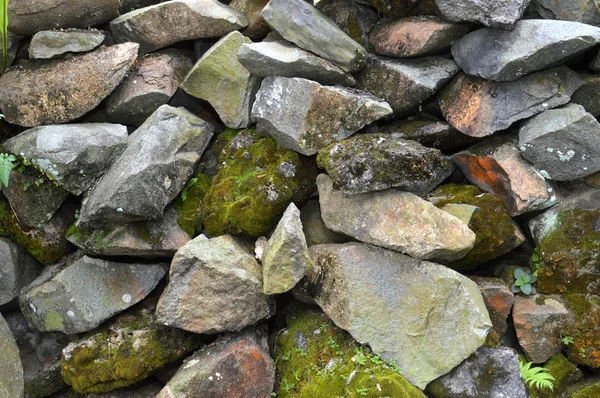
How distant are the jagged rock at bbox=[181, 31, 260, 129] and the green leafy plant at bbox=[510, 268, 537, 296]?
2.88 metres

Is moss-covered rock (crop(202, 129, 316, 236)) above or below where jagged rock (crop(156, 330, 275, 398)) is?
above

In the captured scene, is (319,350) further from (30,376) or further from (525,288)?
(30,376)

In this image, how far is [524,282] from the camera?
4.75 m

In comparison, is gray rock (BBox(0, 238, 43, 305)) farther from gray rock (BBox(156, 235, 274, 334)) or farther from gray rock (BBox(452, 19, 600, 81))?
gray rock (BBox(452, 19, 600, 81))

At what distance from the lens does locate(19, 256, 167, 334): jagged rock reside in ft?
16.7

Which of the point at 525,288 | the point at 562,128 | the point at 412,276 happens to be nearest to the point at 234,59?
→ the point at 412,276

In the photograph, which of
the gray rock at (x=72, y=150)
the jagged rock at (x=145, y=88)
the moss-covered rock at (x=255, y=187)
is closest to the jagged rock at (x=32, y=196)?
the gray rock at (x=72, y=150)

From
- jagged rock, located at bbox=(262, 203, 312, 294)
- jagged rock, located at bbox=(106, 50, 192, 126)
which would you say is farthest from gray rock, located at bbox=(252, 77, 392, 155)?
jagged rock, located at bbox=(106, 50, 192, 126)

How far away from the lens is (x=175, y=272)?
4676mm

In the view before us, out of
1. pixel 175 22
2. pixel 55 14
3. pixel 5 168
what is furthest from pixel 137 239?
pixel 55 14

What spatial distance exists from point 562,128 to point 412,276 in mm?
1759

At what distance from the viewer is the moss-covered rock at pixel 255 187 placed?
491cm

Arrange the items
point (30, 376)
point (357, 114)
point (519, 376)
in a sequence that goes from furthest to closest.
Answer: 1. point (30, 376)
2. point (357, 114)
3. point (519, 376)

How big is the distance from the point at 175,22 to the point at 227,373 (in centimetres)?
342
